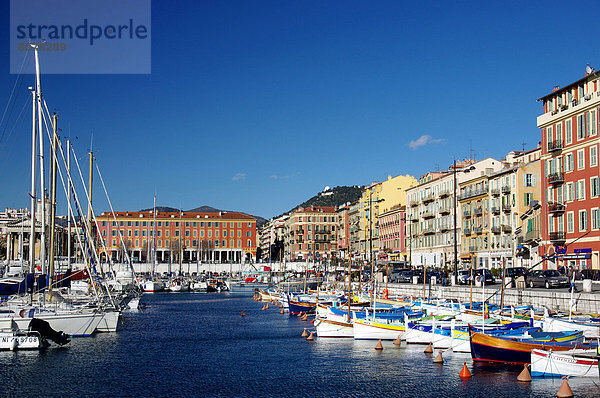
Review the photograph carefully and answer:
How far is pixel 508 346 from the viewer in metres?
30.9

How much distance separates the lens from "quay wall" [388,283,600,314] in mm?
41562

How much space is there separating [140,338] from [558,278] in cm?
2998

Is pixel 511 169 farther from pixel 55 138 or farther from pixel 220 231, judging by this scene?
pixel 220 231

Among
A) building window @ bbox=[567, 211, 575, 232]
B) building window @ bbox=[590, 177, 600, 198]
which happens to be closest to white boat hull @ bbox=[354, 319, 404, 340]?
building window @ bbox=[590, 177, 600, 198]

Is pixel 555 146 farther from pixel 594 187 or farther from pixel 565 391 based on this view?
pixel 565 391

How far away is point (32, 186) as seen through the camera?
4488cm

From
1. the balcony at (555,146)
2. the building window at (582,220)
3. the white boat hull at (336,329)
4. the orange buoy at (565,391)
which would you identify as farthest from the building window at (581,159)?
the orange buoy at (565,391)

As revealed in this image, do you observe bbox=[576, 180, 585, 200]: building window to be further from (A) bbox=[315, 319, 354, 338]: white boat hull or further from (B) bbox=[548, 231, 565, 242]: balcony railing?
(A) bbox=[315, 319, 354, 338]: white boat hull

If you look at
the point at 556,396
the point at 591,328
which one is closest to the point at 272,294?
the point at 591,328

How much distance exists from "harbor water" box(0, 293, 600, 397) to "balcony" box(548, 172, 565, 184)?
32857mm

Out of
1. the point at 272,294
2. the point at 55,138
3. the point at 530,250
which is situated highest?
the point at 55,138

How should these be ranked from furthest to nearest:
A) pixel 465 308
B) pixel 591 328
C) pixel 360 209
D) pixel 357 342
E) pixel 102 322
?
pixel 360 209 → pixel 465 308 → pixel 102 322 → pixel 357 342 → pixel 591 328

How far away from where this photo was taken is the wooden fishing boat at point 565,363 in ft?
89.2

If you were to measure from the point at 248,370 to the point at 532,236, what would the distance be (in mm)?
47867
